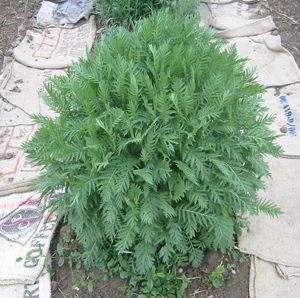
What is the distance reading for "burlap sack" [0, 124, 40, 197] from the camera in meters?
2.44

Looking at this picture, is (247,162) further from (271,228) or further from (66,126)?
(66,126)

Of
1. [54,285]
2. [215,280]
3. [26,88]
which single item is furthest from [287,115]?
[26,88]

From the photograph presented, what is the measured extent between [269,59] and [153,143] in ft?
8.87

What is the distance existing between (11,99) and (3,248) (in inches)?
70.5

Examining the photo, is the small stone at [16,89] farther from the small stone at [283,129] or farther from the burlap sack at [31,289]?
the small stone at [283,129]

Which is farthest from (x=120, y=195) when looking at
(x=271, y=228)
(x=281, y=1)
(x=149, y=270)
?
(x=281, y=1)

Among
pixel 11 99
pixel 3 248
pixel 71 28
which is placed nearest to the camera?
pixel 3 248

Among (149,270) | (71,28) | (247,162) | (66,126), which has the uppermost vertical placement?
(66,126)

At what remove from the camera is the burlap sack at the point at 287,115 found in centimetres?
272

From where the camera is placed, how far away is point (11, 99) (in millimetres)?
3275

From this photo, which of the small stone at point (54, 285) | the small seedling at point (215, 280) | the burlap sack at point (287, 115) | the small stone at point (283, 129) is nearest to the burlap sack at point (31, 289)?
the small stone at point (54, 285)

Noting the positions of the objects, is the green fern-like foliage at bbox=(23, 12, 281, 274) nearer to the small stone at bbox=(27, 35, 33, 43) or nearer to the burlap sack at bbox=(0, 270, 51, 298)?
the burlap sack at bbox=(0, 270, 51, 298)

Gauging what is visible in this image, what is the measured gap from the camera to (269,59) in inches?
140

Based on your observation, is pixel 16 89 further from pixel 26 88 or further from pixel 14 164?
pixel 14 164
